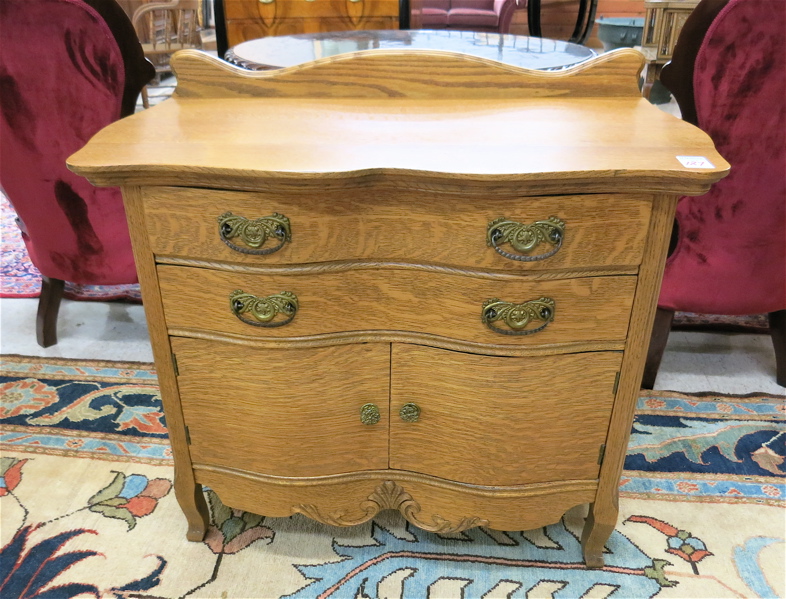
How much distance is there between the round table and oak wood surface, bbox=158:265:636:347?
53 centimetres

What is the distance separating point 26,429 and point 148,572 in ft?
2.11

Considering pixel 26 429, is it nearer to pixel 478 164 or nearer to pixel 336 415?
pixel 336 415

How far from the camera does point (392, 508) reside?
1236mm

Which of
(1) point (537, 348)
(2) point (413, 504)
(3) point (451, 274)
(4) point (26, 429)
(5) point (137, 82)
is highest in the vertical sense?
(5) point (137, 82)

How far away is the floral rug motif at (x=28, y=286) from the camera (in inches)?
87.8

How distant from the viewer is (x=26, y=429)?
5.37ft

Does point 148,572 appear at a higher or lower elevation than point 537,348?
lower

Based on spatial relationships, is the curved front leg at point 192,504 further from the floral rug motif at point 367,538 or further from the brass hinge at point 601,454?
the brass hinge at point 601,454

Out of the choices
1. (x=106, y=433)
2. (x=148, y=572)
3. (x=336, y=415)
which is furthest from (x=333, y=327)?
(x=106, y=433)

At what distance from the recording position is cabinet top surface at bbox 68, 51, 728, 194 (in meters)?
0.89

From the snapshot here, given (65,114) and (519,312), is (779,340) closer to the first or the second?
(519,312)

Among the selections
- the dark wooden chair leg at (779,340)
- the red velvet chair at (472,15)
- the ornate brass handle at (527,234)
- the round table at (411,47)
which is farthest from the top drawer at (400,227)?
the red velvet chair at (472,15)

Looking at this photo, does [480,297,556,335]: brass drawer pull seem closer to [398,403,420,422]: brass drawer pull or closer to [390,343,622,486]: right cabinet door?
[390,343,622,486]: right cabinet door

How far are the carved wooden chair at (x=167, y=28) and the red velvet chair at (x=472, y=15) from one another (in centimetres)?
162
